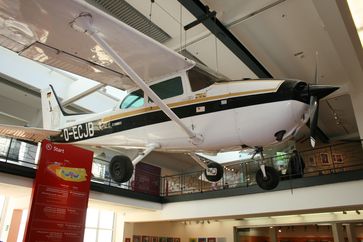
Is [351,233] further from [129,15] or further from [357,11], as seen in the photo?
[129,15]

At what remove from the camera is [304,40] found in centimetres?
779

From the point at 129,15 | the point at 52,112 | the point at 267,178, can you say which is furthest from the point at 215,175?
the point at 129,15

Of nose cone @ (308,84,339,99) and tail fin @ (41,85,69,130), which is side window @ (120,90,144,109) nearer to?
tail fin @ (41,85,69,130)

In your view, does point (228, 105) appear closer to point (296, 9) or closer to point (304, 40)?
point (296, 9)

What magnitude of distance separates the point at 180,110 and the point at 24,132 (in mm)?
2850

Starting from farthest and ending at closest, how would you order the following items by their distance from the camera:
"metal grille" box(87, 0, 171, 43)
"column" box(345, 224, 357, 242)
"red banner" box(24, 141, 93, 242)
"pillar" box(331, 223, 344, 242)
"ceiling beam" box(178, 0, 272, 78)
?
"column" box(345, 224, 357, 242), "pillar" box(331, 223, 344, 242), "red banner" box(24, 141, 93, 242), "metal grille" box(87, 0, 171, 43), "ceiling beam" box(178, 0, 272, 78)

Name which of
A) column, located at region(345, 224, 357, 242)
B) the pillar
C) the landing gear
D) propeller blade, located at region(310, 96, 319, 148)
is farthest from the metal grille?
column, located at region(345, 224, 357, 242)

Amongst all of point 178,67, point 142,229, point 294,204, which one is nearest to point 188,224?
point 142,229

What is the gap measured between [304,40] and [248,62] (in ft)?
4.74

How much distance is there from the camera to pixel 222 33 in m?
6.82

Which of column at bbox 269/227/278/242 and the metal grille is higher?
the metal grille

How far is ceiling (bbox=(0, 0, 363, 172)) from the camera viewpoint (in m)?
6.09

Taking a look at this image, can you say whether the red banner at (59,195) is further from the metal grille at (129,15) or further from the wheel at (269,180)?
the wheel at (269,180)

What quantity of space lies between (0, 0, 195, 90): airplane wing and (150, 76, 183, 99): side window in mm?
135
